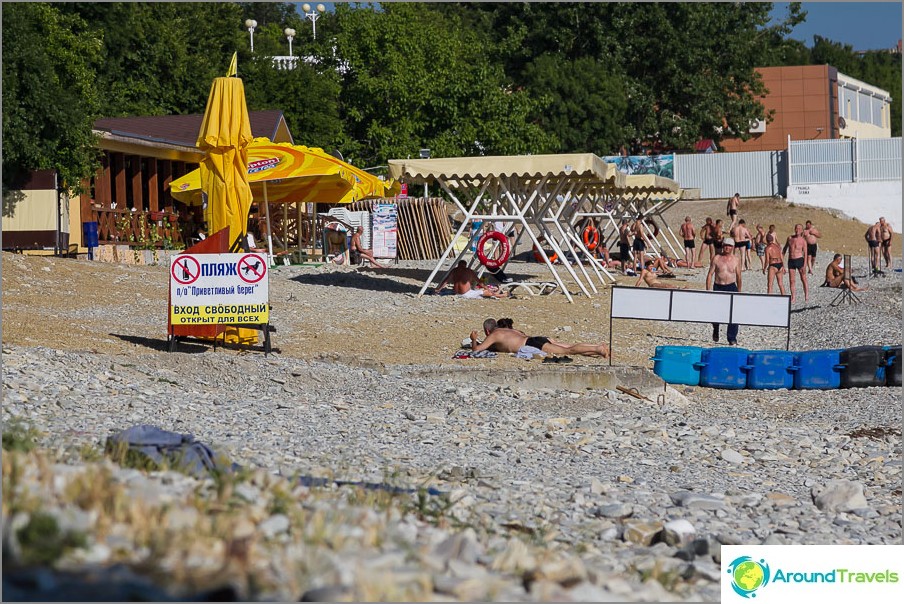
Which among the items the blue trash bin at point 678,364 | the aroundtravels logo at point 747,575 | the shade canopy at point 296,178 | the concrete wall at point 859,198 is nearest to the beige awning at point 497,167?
the shade canopy at point 296,178

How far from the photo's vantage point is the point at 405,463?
811 centimetres

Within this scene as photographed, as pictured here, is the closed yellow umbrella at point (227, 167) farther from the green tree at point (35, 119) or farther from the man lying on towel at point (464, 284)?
the green tree at point (35, 119)

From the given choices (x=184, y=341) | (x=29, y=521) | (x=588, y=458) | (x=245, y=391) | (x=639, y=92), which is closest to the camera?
(x=29, y=521)

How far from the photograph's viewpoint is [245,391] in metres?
10.9

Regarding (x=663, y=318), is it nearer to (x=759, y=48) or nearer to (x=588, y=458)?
(x=588, y=458)

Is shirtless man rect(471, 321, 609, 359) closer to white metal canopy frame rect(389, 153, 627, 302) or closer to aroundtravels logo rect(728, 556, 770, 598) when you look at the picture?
white metal canopy frame rect(389, 153, 627, 302)

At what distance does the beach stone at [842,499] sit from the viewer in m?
7.84

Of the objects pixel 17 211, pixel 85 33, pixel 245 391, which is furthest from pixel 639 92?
Answer: pixel 245 391

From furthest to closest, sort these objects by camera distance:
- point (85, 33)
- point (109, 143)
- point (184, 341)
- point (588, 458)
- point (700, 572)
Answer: point (85, 33) < point (109, 143) < point (184, 341) < point (588, 458) < point (700, 572)

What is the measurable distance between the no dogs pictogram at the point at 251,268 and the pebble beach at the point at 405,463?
2.65ft

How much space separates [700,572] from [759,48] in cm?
5249

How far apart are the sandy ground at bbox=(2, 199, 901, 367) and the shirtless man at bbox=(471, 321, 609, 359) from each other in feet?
0.59

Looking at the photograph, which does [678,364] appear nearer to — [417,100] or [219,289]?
[219,289]

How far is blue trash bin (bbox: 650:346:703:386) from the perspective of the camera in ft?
43.2
